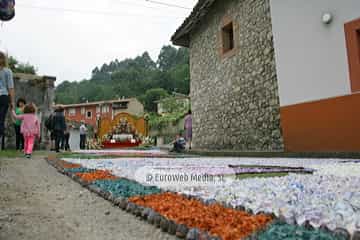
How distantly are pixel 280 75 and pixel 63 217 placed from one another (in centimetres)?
612

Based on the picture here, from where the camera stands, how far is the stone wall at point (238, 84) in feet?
23.7

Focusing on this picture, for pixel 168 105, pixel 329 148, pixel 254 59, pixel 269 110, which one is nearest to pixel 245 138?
pixel 269 110

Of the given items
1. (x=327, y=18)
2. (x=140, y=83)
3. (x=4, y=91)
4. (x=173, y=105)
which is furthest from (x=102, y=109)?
(x=327, y=18)

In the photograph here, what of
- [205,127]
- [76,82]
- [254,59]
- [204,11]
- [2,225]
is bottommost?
[2,225]

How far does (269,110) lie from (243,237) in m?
6.43

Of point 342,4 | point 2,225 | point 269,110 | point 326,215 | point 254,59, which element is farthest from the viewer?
point 254,59

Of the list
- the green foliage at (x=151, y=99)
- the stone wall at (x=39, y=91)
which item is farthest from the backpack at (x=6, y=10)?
the green foliage at (x=151, y=99)

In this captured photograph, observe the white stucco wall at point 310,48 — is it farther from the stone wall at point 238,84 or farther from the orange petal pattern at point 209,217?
the orange petal pattern at point 209,217

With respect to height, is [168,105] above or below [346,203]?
above

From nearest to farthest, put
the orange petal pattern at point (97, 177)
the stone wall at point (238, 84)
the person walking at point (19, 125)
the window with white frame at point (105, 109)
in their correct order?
the orange petal pattern at point (97, 177)
the stone wall at point (238, 84)
the person walking at point (19, 125)
the window with white frame at point (105, 109)

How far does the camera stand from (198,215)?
1.40 m

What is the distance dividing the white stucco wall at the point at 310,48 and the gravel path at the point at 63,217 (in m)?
5.00

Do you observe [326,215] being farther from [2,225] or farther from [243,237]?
[2,225]

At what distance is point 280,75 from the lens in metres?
6.78
